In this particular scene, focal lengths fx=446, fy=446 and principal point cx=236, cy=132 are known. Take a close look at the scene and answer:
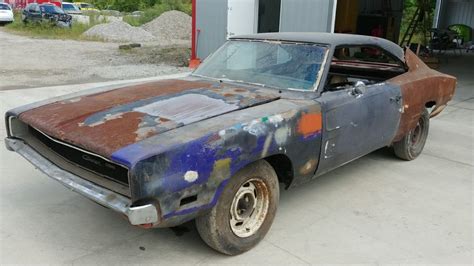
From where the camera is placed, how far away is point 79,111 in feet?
11.0

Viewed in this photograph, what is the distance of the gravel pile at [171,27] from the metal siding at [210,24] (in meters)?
15.3

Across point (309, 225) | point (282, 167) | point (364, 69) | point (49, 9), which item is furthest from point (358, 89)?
point (49, 9)

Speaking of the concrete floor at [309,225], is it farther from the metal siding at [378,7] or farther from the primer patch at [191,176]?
the metal siding at [378,7]

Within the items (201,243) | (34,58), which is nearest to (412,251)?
(201,243)

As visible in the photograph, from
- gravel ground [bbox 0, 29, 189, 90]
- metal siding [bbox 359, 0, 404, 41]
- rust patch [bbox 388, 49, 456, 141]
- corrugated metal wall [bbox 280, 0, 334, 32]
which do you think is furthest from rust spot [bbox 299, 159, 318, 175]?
metal siding [bbox 359, 0, 404, 41]

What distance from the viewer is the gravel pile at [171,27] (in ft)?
94.8

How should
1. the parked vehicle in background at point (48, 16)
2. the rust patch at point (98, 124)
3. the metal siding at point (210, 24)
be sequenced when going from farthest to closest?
the parked vehicle in background at point (48, 16), the metal siding at point (210, 24), the rust patch at point (98, 124)

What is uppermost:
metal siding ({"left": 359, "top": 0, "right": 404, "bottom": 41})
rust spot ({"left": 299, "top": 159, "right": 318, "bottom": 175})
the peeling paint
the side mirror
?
metal siding ({"left": 359, "top": 0, "right": 404, "bottom": 41})

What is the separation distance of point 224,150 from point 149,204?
22.7 inches

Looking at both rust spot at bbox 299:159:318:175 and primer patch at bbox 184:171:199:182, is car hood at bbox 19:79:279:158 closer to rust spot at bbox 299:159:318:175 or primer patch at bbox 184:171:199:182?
primer patch at bbox 184:171:199:182

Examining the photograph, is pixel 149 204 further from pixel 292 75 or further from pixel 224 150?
pixel 292 75

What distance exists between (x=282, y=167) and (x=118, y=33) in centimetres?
2432

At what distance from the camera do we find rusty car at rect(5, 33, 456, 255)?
262 cm

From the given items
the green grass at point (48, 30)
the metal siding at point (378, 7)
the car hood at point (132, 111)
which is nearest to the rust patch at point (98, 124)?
the car hood at point (132, 111)
